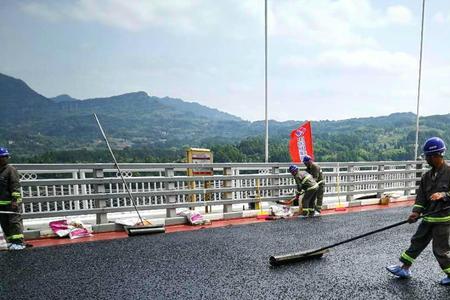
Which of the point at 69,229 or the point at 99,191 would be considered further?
the point at 99,191

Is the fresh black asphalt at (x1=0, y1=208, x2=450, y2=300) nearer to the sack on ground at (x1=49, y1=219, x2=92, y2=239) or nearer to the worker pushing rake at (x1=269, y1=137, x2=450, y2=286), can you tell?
the worker pushing rake at (x1=269, y1=137, x2=450, y2=286)

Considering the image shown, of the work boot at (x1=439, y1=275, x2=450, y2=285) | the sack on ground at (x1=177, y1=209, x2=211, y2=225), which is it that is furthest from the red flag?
the work boot at (x1=439, y1=275, x2=450, y2=285)

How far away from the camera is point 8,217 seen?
5172 millimetres

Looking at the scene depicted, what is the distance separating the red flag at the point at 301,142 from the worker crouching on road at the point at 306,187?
3008 millimetres

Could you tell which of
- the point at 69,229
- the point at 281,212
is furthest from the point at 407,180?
the point at 69,229

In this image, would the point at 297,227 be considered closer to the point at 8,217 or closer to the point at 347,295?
the point at 347,295

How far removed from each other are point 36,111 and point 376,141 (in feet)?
590

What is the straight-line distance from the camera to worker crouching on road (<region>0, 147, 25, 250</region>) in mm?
5145

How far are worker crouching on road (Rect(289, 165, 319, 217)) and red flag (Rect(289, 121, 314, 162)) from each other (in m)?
3.01

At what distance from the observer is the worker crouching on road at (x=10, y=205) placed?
514 centimetres

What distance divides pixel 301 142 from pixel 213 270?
26.5ft

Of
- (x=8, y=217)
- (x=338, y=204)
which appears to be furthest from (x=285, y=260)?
(x=338, y=204)

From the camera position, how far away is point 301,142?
11.5 meters

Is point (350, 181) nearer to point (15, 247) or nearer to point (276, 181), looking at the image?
point (276, 181)
